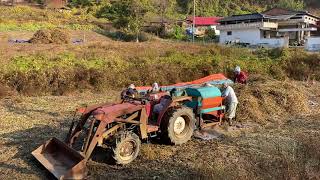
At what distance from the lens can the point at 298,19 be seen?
43469 millimetres

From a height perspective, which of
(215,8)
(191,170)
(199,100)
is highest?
(215,8)

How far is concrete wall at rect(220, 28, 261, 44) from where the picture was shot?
40.1m

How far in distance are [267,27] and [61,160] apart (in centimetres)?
3783

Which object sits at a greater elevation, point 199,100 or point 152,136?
point 199,100

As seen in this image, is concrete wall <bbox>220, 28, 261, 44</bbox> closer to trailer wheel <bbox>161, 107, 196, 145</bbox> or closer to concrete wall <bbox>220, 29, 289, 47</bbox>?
concrete wall <bbox>220, 29, 289, 47</bbox>

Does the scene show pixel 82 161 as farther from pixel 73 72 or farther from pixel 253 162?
pixel 73 72

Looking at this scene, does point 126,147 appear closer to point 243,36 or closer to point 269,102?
point 269,102

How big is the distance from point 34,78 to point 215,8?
5806cm

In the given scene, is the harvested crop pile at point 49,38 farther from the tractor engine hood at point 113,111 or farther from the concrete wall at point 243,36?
the concrete wall at point 243,36

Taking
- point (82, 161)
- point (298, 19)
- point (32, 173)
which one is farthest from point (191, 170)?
point (298, 19)

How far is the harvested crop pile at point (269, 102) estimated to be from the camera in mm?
A: 9789

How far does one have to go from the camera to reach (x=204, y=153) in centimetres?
728

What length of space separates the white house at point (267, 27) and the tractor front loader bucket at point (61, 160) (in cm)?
3246

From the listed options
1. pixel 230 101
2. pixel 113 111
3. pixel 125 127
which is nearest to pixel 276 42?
pixel 230 101
